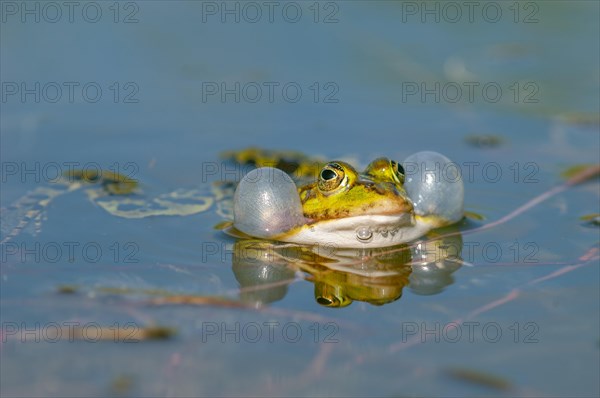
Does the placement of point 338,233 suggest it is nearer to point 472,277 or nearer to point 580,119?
point 472,277

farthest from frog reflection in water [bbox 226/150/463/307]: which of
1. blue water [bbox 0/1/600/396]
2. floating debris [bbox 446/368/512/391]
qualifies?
floating debris [bbox 446/368/512/391]

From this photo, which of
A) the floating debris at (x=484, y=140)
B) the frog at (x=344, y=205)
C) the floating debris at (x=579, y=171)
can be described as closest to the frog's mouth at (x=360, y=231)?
the frog at (x=344, y=205)

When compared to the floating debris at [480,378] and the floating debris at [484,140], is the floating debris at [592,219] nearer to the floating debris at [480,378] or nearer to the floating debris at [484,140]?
the floating debris at [484,140]

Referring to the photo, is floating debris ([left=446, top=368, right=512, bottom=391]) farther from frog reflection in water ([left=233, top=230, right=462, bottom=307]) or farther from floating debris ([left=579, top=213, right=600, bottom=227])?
floating debris ([left=579, top=213, right=600, bottom=227])

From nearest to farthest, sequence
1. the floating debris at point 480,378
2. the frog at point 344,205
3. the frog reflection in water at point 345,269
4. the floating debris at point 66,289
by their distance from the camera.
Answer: the floating debris at point 480,378 < the floating debris at point 66,289 < the frog reflection in water at point 345,269 < the frog at point 344,205

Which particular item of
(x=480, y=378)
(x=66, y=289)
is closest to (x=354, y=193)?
(x=480, y=378)

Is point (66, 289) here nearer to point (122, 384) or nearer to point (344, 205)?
point (122, 384)
